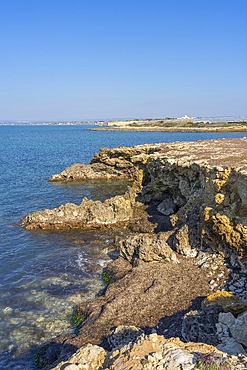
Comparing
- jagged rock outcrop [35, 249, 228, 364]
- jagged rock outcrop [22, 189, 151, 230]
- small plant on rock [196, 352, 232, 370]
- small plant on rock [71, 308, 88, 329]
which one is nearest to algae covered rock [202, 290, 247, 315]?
jagged rock outcrop [35, 249, 228, 364]

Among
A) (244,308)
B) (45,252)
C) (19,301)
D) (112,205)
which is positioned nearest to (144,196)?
(112,205)

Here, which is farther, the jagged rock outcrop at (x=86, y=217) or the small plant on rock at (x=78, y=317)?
the jagged rock outcrop at (x=86, y=217)

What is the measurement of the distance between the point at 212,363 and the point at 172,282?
1035 cm

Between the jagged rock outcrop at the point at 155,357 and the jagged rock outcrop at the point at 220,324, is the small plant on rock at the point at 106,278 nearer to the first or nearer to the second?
the jagged rock outcrop at the point at 220,324

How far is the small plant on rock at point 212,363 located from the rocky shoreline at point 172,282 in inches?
1.3

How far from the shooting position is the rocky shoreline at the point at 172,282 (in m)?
8.09

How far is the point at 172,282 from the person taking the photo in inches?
674

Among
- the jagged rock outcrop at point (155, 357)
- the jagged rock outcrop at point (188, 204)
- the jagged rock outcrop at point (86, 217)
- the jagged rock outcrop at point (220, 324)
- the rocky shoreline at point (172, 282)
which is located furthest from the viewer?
the jagged rock outcrop at point (86, 217)

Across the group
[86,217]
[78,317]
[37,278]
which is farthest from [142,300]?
[86,217]

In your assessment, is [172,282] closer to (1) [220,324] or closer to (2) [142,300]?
(2) [142,300]

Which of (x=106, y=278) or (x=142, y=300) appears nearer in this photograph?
(x=142, y=300)

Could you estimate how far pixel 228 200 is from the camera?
19281mm

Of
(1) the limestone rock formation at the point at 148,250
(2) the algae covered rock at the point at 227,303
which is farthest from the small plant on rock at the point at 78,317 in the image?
(2) the algae covered rock at the point at 227,303

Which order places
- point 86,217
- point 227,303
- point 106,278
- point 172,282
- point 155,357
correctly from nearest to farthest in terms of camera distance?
point 155,357 < point 227,303 < point 172,282 < point 106,278 < point 86,217
